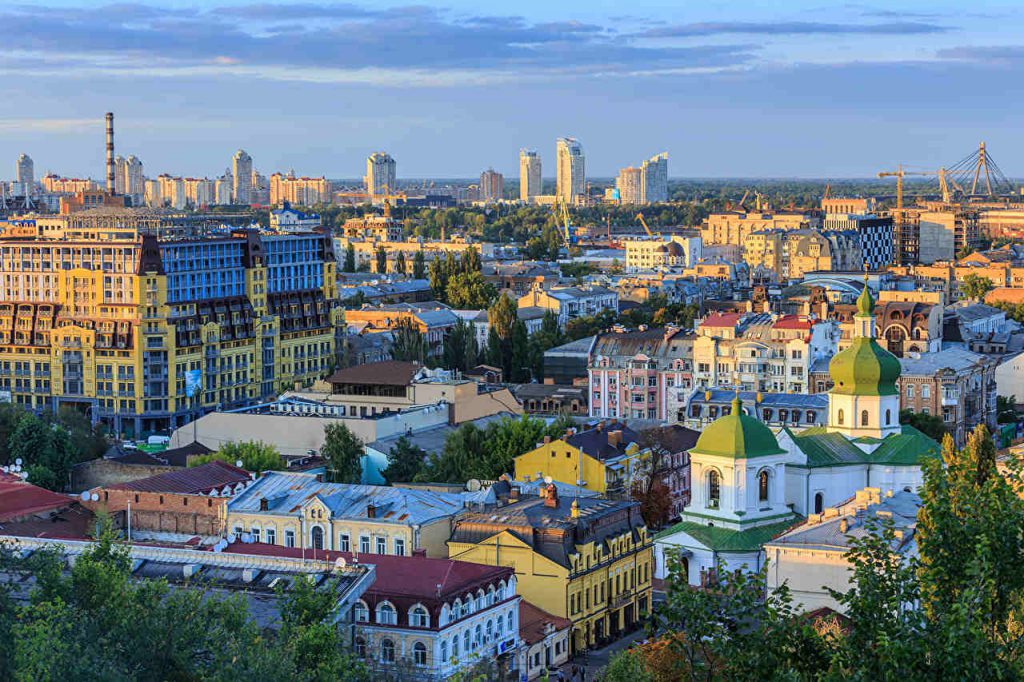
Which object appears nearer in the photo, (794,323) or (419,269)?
(794,323)

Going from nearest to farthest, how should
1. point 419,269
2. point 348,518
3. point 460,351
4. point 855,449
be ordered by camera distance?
1. point 348,518
2. point 855,449
3. point 460,351
4. point 419,269

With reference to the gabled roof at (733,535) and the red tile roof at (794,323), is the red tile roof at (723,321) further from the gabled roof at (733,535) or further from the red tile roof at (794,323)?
the gabled roof at (733,535)

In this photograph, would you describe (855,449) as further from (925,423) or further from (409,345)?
(409,345)

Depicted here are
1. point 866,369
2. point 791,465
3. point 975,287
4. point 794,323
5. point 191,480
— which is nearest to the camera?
point 191,480

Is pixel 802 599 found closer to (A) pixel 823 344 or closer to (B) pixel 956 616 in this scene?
(B) pixel 956 616

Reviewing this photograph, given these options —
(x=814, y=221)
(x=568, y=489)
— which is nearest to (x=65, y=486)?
(x=568, y=489)

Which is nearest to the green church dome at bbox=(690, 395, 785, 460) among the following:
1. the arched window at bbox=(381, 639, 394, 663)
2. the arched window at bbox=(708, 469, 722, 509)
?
the arched window at bbox=(708, 469, 722, 509)

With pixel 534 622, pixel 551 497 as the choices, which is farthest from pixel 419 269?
pixel 534 622
